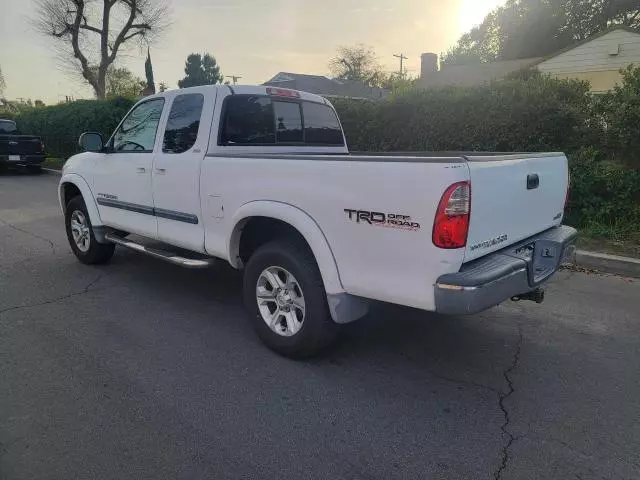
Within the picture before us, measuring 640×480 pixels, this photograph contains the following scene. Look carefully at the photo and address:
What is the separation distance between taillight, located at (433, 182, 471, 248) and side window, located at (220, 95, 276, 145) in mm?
2230

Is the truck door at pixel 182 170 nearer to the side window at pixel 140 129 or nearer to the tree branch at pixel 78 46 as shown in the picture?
the side window at pixel 140 129

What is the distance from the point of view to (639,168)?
6.94 metres

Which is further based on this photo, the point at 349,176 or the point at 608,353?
the point at 608,353

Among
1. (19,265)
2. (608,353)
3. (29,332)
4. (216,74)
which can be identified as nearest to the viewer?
(608,353)

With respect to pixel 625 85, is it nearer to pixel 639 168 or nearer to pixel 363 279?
pixel 639 168

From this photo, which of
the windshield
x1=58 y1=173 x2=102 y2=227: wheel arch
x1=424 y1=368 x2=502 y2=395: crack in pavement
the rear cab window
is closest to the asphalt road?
x1=424 y1=368 x2=502 y2=395: crack in pavement

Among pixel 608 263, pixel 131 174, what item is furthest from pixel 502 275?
pixel 608 263

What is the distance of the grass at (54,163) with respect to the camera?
1908cm

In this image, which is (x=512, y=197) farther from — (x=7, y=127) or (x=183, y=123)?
(x=7, y=127)

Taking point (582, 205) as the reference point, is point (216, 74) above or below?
above

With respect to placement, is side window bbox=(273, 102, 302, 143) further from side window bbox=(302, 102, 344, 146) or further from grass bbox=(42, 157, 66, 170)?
grass bbox=(42, 157, 66, 170)

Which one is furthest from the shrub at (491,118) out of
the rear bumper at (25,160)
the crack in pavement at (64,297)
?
the rear bumper at (25,160)

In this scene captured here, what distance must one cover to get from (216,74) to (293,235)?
75074 millimetres

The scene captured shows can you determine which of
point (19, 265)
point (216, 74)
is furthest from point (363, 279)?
→ point (216, 74)
